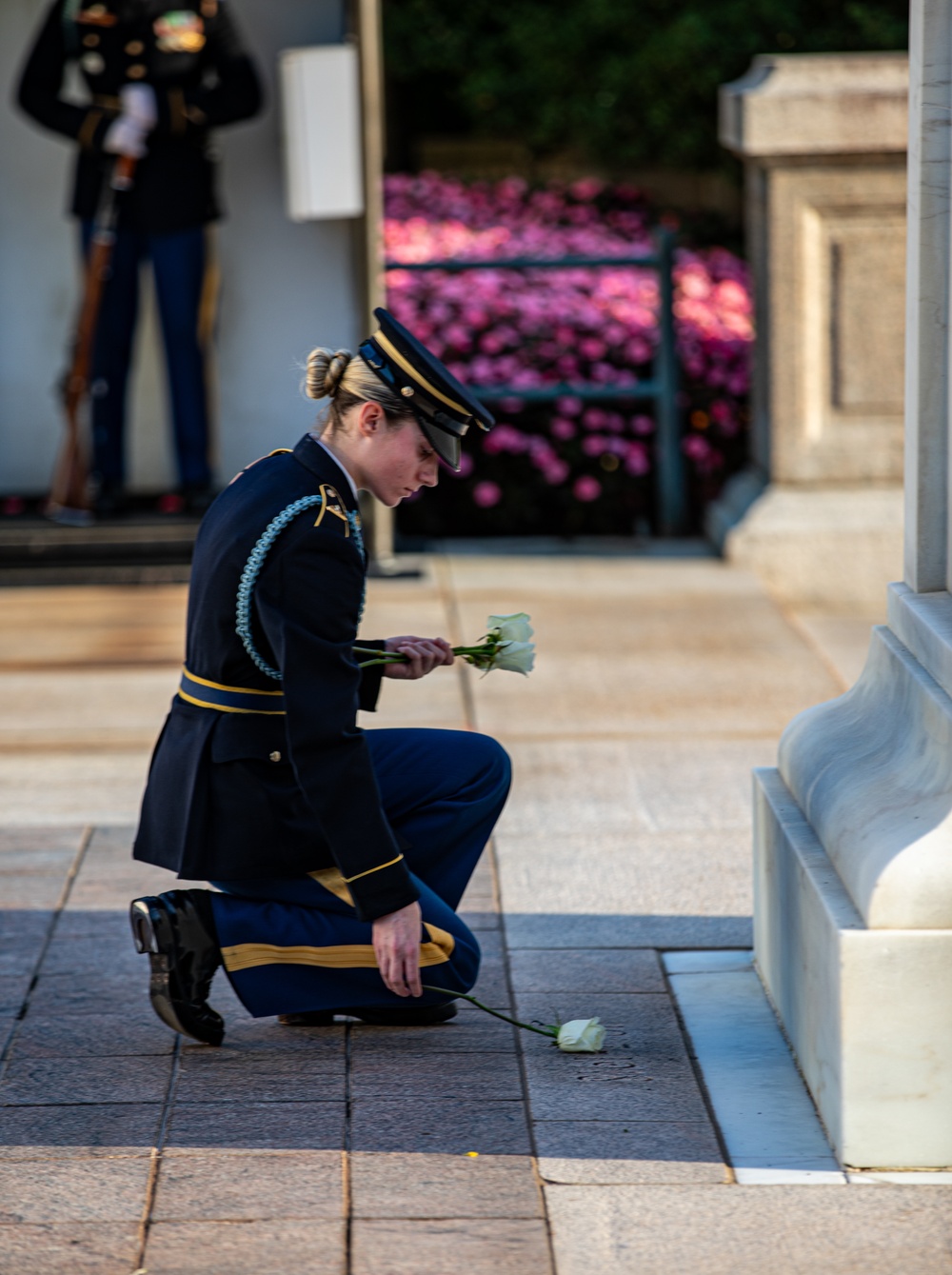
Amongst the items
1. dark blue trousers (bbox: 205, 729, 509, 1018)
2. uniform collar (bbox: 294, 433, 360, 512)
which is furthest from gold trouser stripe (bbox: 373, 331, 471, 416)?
dark blue trousers (bbox: 205, 729, 509, 1018)

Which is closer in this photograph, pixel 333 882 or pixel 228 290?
pixel 333 882

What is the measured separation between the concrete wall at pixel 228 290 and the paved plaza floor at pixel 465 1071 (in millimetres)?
2367

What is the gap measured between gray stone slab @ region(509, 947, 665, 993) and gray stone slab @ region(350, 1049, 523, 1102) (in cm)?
33

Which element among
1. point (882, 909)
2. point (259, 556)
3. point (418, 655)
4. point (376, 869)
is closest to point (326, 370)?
point (259, 556)

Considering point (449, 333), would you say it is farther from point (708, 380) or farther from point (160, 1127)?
point (160, 1127)

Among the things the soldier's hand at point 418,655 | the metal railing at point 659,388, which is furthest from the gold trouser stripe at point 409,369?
the metal railing at point 659,388

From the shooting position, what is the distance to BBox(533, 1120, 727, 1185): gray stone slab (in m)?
2.87

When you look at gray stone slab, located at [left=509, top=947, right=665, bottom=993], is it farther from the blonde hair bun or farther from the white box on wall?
the white box on wall

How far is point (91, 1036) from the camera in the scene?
135 inches

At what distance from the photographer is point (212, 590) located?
3162mm

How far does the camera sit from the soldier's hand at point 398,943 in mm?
3119

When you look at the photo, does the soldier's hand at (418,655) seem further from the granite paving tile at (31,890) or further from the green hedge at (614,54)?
the green hedge at (614,54)

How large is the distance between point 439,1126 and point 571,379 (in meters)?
5.52

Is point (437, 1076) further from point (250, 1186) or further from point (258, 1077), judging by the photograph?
point (250, 1186)
